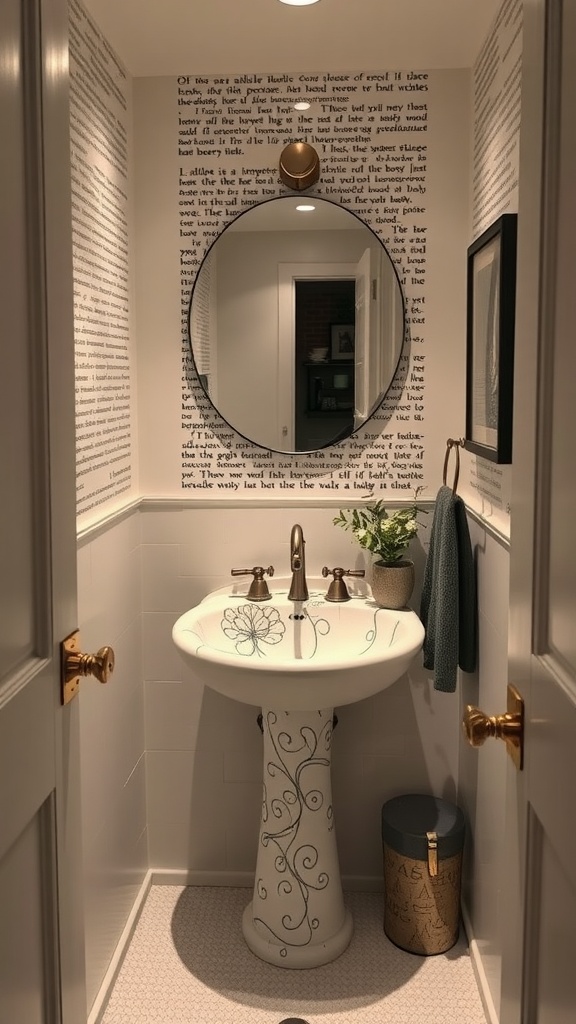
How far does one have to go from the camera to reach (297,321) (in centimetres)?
254

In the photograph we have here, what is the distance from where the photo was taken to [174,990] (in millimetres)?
2275

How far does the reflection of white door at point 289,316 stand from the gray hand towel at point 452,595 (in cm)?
50

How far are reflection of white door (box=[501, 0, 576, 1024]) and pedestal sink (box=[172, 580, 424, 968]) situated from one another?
3.74ft

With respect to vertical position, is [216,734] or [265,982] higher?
[216,734]

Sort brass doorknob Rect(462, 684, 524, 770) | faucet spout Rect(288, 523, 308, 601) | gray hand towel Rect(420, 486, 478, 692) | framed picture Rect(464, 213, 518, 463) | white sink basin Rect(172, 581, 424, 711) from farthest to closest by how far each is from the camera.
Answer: faucet spout Rect(288, 523, 308, 601)
gray hand towel Rect(420, 486, 478, 692)
white sink basin Rect(172, 581, 424, 711)
framed picture Rect(464, 213, 518, 463)
brass doorknob Rect(462, 684, 524, 770)

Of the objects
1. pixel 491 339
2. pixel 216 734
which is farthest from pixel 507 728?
pixel 216 734

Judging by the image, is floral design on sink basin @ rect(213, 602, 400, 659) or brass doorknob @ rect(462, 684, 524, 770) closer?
brass doorknob @ rect(462, 684, 524, 770)

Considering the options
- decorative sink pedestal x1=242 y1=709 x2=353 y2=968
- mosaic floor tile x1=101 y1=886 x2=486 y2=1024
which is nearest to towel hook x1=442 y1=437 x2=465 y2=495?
decorative sink pedestal x1=242 y1=709 x2=353 y2=968

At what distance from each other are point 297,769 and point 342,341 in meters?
1.13

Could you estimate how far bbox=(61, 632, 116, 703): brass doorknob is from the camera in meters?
1.14

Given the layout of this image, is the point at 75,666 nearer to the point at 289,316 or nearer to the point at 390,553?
the point at 390,553

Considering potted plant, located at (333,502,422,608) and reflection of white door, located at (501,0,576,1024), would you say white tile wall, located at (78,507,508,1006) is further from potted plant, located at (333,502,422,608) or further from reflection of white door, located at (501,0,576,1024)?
reflection of white door, located at (501,0,576,1024)

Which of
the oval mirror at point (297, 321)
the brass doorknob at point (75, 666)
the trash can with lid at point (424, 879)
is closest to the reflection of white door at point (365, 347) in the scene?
the oval mirror at point (297, 321)

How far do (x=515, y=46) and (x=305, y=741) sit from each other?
1647 mm
